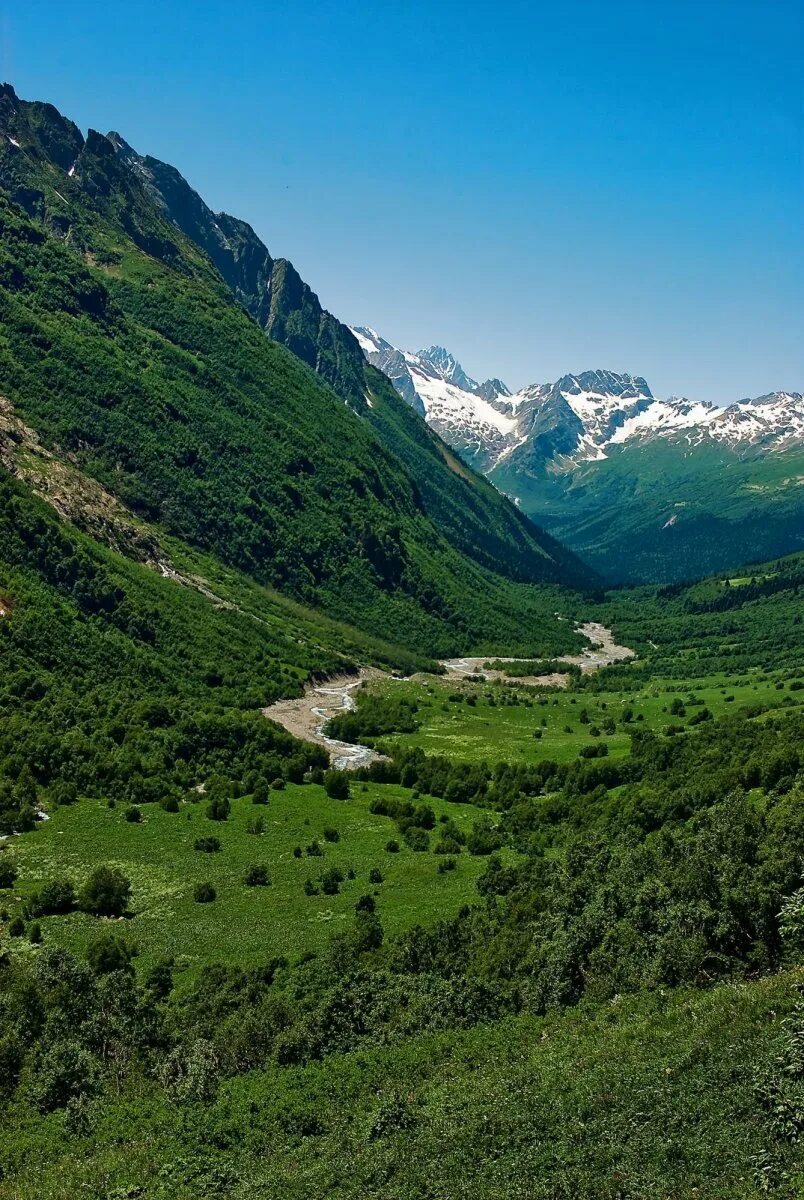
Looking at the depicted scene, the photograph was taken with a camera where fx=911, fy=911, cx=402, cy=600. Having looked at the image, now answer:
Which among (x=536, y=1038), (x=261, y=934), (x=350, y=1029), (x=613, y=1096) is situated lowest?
(x=261, y=934)

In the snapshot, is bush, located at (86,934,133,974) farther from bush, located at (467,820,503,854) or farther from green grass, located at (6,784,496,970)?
bush, located at (467,820,503,854)

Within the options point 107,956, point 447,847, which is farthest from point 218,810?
point 107,956

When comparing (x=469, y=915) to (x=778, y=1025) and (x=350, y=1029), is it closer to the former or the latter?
(x=350, y=1029)

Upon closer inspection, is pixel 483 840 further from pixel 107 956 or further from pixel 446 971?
pixel 107 956

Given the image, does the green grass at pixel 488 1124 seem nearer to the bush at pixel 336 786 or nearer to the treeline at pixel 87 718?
the treeline at pixel 87 718

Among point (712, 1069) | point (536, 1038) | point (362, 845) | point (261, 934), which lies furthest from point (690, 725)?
point (712, 1069)
